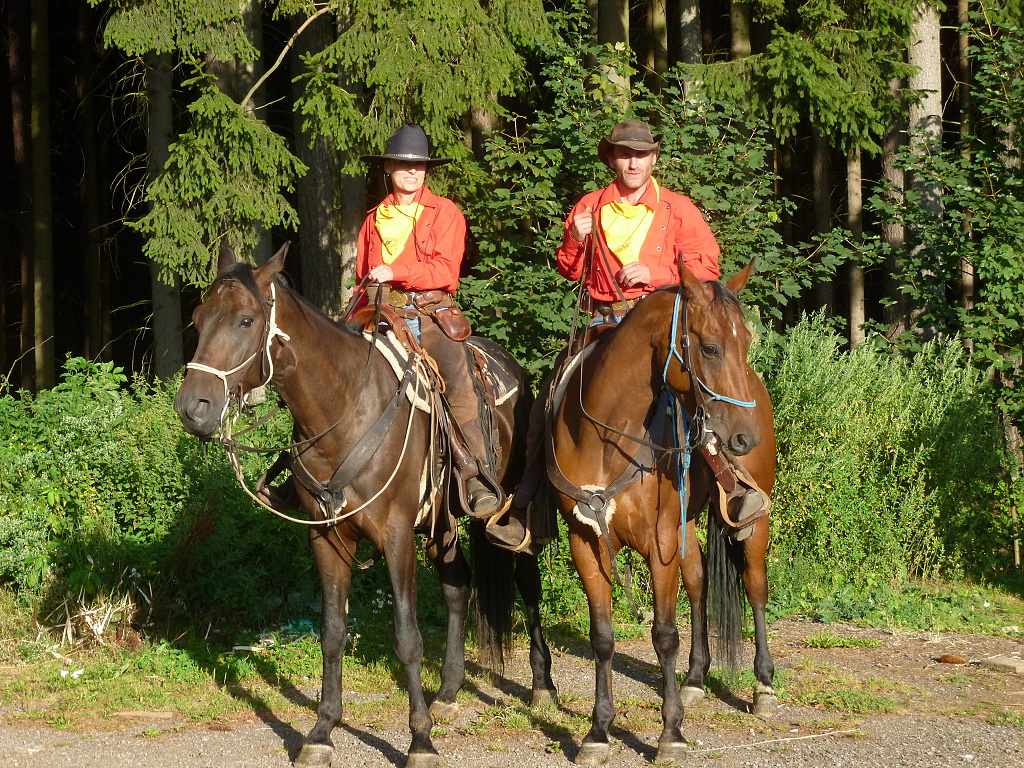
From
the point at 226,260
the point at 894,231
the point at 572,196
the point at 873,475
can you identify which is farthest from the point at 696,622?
the point at 894,231

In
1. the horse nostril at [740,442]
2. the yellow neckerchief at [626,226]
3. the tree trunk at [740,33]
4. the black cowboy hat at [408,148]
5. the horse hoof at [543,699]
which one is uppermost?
the tree trunk at [740,33]

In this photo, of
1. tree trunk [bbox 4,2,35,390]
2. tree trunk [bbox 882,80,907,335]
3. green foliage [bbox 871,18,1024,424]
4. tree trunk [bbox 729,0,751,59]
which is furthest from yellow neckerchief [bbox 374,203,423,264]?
tree trunk [bbox 4,2,35,390]

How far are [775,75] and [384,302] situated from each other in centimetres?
754

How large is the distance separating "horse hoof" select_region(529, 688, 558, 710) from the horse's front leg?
1180 mm

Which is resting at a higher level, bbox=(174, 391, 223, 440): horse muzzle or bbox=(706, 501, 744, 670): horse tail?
bbox=(174, 391, 223, 440): horse muzzle

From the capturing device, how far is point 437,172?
12508mm

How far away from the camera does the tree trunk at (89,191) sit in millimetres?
22453

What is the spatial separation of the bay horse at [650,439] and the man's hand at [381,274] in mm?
1191

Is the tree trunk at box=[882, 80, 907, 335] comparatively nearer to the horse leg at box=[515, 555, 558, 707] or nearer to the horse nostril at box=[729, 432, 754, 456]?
the horse leg at box=[515, 555, 558, 707]

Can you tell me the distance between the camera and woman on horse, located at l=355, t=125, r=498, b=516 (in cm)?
729

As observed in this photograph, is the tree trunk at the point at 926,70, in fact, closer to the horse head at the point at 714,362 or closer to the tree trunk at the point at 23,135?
the horse head at the point at 714,362

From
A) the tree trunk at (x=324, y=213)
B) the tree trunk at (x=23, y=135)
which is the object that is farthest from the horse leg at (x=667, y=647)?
the tree trunk at (x=23, y=135)

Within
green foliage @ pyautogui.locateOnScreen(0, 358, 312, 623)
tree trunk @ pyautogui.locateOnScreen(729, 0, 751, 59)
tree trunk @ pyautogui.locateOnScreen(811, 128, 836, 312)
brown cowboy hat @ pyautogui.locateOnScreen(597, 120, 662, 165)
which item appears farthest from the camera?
tree trunk @ pyautogui.locateOnScreen(811, 128, 836, 312)

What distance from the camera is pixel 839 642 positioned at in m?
9.20
